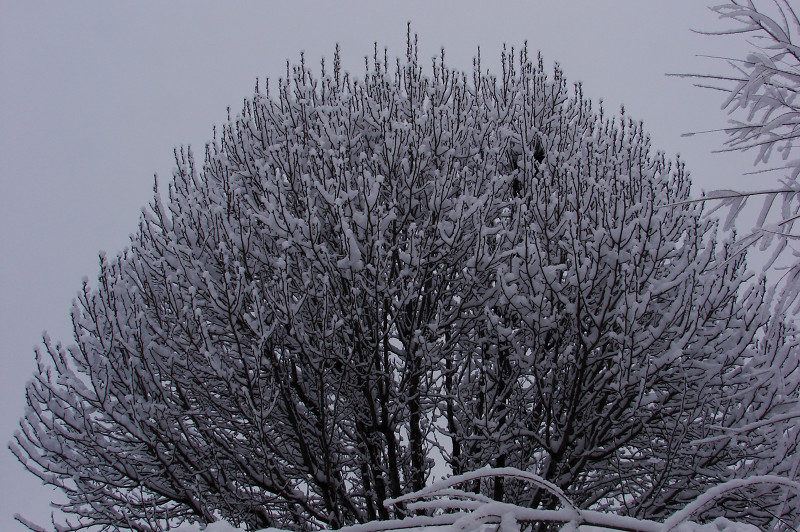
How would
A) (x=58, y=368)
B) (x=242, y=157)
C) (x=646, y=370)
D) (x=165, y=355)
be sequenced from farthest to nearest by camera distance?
(x=242, y=157) → (x=165, y=355) → (x=58, y=368) → (x=646, y=370)

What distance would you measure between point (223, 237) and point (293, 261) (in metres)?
0.83

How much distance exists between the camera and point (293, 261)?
6.63m

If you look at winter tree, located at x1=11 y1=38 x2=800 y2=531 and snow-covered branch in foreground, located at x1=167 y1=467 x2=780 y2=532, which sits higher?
winter tree, located at x1=11 y1=38 x2=800 y2=531

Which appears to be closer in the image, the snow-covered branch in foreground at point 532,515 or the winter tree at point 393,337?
the snow-covered branch in foreground at point 532,515

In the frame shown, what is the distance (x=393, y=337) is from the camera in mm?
6984

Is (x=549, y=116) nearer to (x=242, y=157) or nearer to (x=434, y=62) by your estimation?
(x=434, y=62)

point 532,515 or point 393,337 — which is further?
point 393,337

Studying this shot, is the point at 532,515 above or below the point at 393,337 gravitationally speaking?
below

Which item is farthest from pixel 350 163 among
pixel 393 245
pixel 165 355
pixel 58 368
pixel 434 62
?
pixel 58 368

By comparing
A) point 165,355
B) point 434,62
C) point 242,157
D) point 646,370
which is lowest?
point 646,370

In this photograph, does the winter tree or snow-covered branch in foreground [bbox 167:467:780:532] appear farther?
the winter tree

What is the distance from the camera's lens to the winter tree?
605 cm

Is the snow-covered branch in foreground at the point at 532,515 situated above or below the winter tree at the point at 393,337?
below

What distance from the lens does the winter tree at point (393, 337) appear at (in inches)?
238
